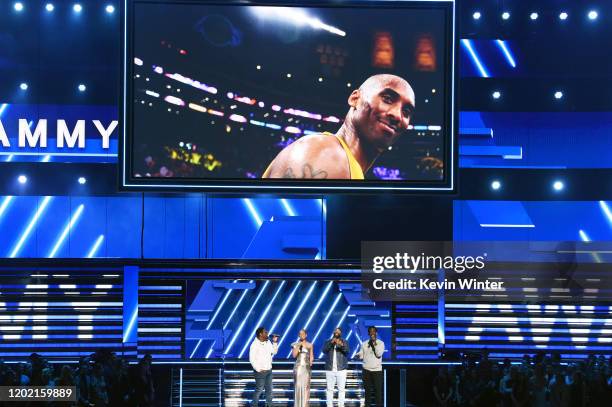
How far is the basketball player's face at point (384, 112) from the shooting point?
14.4 m

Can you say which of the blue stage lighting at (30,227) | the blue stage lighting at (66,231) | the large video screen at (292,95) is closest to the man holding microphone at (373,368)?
the large video screen at (292,95)

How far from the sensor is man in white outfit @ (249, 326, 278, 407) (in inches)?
542

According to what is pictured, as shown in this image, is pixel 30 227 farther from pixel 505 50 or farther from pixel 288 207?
pixel 505 50

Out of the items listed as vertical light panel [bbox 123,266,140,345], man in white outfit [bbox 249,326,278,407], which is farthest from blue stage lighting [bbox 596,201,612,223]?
vertical light panel [bbox 123,266,140,345]

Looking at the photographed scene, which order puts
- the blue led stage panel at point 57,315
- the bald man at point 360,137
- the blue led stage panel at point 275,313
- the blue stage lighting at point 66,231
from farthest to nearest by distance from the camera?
the blue led stage panel at point 275,313
the blue stage lighting at point 66,231
the blue led stage panel at point 57,315
the bald man at point 360,137

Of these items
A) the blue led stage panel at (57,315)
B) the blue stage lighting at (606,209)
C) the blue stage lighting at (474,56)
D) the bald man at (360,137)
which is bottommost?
the blue led stage panel at (57,315)

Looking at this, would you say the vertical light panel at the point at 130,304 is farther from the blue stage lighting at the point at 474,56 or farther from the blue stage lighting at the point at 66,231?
the blue stage lighting at the point at 474,56

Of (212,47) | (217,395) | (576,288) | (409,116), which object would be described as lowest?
(217,395)

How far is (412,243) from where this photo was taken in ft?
51.2

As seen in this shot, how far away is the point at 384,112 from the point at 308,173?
133 cm

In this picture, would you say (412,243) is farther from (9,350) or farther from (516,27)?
(9,350)

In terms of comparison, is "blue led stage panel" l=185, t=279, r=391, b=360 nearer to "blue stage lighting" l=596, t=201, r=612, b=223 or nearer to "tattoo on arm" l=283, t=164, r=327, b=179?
"tattoo on arm" l=283, t=164, r=327, b=179

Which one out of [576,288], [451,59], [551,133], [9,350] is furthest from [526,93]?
[9,350]

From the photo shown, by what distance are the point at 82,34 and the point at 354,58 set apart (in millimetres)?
4155
